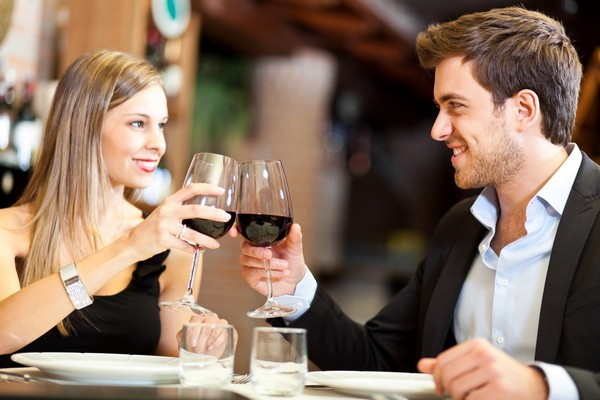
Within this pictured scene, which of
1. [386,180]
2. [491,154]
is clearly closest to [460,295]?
[491,154]

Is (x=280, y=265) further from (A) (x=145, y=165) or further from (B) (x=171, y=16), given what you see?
(B) (x=171, y=16)

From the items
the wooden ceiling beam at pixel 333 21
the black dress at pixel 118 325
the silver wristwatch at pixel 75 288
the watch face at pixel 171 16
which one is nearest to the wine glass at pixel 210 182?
the silver wristwatch at pixel 75 288

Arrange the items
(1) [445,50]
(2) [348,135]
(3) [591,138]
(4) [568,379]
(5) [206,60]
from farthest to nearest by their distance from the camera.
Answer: (2) [348,135], (5) [206,60], (3) [591,138], (1) [445,50], (4) [568,379]

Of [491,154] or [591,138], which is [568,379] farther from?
[591,138]

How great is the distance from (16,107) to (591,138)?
7.41ft

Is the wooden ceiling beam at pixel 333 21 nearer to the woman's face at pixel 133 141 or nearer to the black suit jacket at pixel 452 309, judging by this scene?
the woman's face at pixel 133 141

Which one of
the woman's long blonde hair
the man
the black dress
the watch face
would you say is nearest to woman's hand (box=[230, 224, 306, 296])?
Result: the man

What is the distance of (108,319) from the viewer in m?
1.96

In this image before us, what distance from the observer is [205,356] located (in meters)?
1.25

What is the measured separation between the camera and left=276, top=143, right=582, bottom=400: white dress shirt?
1.72m

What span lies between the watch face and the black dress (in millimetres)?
2399

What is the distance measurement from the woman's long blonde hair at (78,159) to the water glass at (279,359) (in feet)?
3.02

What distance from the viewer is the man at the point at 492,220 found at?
1729 millimetres

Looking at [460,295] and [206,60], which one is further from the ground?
[206,60]
